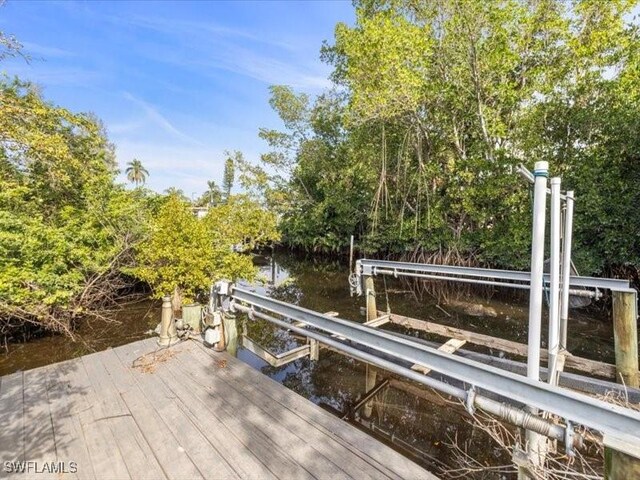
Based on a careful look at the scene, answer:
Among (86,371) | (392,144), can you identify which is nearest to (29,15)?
(86,371)

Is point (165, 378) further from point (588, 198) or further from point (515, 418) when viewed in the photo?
point (588, 198)

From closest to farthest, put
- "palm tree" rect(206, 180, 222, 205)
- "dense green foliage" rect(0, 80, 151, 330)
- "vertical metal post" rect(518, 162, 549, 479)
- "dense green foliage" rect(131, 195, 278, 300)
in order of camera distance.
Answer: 1. "vertical metal post" rect(518, 162, 549, 479)
2. "dense green foliage" rect(0, 80, 151, 330)
3. "dense green foliage" rect(131, 195, 278, 300)
4. "palm tree" rect(206, 180, 222, 205)

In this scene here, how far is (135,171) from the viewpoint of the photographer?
34938 mm

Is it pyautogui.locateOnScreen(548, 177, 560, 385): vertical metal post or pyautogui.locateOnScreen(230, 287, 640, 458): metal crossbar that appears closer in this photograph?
pyautogui.locateOnScreen(230, 287, 640, 458): metal crossbar

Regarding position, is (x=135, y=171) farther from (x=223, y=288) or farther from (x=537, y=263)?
(x=537, y=263)

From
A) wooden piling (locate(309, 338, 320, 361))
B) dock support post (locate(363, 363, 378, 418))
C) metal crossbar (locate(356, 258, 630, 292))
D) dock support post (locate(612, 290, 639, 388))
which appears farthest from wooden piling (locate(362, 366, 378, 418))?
dock support post (locate(612, 290, 639, 388))

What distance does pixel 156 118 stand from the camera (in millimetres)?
15023

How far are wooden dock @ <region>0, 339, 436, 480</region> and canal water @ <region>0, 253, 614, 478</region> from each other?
1.27m

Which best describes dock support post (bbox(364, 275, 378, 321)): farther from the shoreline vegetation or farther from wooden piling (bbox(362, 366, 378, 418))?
the shoreline vegetation

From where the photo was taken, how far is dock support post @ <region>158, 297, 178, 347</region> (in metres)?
3.81

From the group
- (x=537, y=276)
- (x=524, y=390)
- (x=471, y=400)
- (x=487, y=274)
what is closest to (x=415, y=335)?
(x=487, y=274)

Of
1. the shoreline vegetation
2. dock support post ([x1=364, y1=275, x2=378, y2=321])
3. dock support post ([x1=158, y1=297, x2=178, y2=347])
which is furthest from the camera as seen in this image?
the shoreline vegetation

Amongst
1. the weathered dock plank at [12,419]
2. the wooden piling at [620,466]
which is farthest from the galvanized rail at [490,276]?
the weathered dock plank at [12,419]

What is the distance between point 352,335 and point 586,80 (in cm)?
905
